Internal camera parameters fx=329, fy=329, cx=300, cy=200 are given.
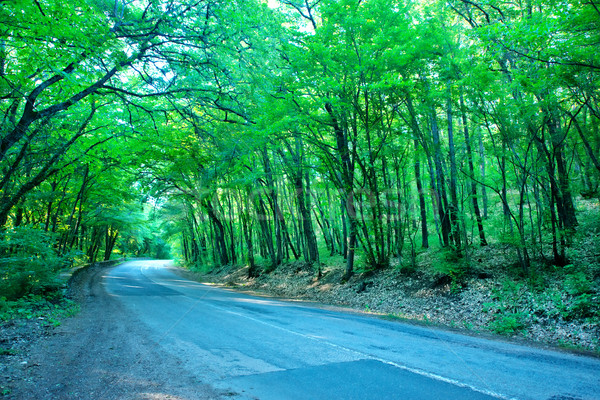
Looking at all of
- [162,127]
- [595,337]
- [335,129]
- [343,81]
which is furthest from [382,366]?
[162,127]

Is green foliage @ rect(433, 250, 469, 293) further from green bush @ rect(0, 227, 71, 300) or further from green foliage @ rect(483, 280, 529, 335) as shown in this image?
green bush @ rect(0, 227, 71, 300)

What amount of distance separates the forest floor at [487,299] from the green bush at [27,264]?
9.39 meters

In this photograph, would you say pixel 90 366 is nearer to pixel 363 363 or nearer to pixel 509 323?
pixel 363 363

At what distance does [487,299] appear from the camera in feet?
28.9

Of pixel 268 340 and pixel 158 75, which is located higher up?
pixel 158 75

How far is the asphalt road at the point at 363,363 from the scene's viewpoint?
3.78 metres

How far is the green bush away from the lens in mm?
8875

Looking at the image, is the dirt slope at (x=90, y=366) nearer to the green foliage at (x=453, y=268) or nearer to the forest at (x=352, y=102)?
Result: the forest at (x=352, y=102)

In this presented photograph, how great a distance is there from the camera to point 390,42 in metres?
10.4

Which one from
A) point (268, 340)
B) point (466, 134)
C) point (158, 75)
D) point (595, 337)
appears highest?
point (158, 75)

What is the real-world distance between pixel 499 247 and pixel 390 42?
787 cm

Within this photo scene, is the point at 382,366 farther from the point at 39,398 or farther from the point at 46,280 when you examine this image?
the point at 46,280

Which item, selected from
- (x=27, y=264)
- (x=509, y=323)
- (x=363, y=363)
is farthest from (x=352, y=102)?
(x=27, y=264)

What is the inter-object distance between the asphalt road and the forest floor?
58.1 inches
